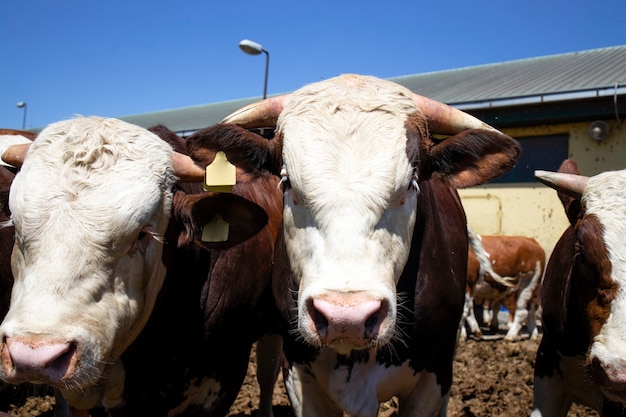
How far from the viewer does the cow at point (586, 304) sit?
2773 mm

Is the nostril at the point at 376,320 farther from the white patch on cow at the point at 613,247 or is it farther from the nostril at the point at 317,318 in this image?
the white patch on cow at the point at 613,247

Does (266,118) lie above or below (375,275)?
above

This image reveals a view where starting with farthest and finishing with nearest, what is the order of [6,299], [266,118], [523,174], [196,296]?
1. [523,174]
2. [6,299]
3. [196,296]
4. [266,118]

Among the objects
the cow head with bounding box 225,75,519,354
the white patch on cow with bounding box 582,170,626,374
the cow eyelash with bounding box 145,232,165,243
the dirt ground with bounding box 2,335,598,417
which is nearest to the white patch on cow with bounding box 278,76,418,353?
the cow head with bounding box 225,75,519,354

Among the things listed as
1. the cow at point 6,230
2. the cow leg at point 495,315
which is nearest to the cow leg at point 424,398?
the cow at point 6,230

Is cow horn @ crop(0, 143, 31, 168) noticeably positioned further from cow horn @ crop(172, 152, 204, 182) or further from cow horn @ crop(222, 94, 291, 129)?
cow horn @ crop(222, 94, 291, 129)

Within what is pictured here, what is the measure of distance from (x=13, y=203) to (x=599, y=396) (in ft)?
11.3

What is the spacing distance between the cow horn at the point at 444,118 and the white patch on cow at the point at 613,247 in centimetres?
79

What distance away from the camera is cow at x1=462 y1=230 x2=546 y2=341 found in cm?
1095

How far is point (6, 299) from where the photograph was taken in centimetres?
362

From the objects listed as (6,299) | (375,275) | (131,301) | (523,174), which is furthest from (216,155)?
(523,174)

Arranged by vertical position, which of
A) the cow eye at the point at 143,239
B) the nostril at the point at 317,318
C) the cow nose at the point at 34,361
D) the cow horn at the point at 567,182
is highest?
the cow horn at the point at 567,182

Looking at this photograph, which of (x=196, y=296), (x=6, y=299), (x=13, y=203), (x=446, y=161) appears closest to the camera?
(x=13, y=203)

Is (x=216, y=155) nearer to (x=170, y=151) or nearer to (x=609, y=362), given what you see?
(x=170, y=151)
